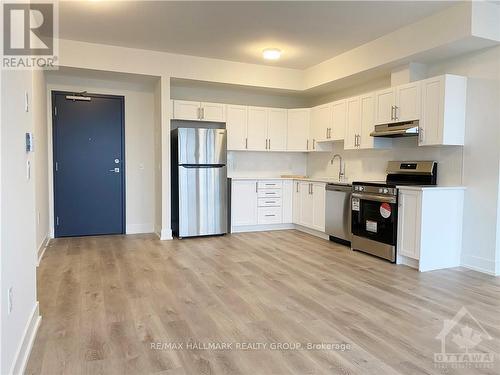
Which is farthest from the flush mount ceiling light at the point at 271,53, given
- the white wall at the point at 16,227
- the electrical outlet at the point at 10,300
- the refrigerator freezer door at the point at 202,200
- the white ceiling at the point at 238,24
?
the electrical outlet at the point at 10,300

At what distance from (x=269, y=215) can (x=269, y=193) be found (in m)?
0.37

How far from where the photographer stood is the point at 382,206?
4.37 m

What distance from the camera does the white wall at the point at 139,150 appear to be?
5.89m

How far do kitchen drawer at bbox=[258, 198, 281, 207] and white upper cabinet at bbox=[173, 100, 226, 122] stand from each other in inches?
58.2

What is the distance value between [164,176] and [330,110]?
2.78m

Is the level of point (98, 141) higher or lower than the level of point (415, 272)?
higher

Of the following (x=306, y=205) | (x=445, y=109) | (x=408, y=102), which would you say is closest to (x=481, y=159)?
(x=445, y=109)

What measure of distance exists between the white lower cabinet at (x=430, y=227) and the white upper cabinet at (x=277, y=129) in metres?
2.71

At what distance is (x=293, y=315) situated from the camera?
9.09ft

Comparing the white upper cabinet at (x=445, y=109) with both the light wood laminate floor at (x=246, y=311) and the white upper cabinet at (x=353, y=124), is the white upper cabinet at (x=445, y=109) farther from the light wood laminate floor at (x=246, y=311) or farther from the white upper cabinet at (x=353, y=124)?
the light wood laminate floor at (x=246, y=311)

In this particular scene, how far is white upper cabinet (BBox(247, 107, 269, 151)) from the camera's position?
624 cm

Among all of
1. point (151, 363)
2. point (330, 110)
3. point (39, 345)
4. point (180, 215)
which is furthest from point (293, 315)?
point (330, 110)

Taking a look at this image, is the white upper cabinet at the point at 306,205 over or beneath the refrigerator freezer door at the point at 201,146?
beneath

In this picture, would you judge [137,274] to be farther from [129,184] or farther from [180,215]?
[129,184]
